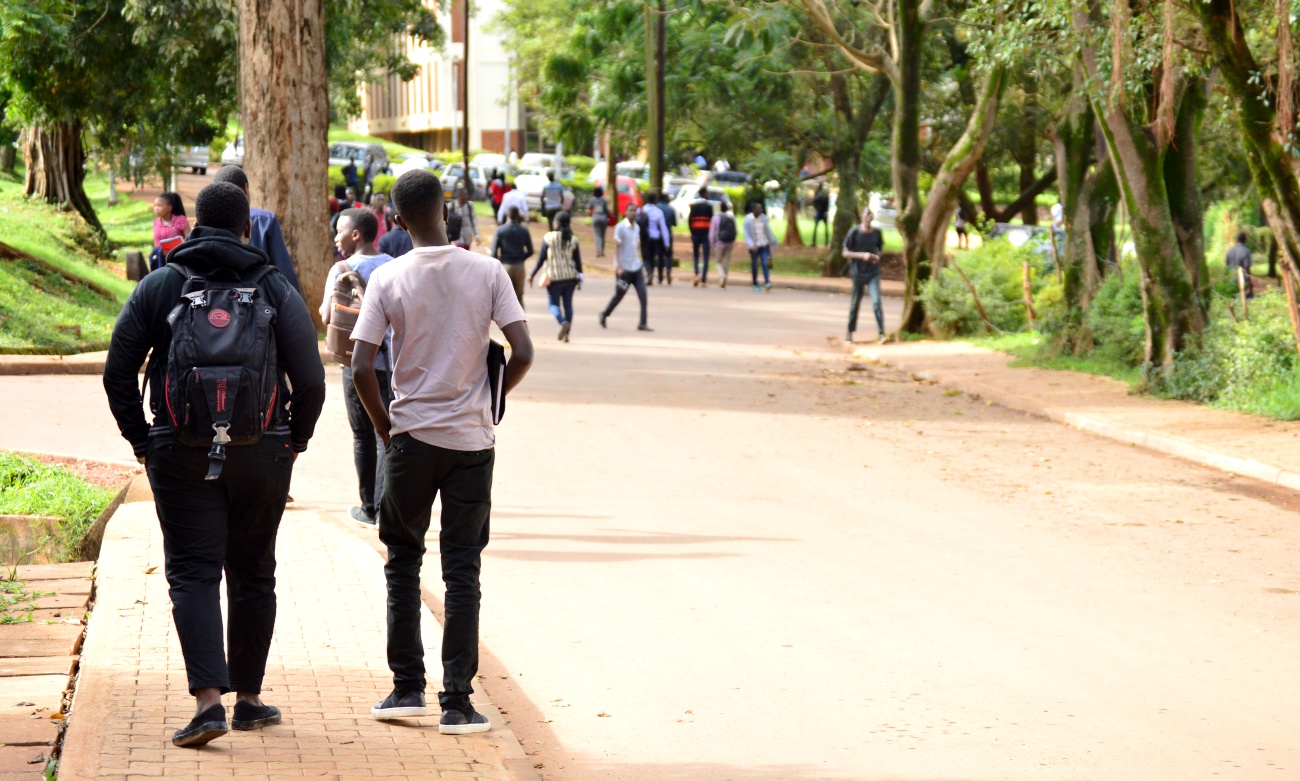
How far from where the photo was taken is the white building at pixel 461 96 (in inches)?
3187

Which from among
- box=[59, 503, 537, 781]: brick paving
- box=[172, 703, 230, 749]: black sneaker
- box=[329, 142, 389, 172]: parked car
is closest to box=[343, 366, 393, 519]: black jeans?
box=[59, 503, 537, 781]: brick paving

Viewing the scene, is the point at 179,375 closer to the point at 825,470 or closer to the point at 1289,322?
the point at 825,470

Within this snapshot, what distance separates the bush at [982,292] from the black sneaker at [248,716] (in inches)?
743

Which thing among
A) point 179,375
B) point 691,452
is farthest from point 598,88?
point 179,375

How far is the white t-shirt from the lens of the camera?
5.16 meters

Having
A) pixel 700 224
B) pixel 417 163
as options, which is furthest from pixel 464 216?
pixel 417 163

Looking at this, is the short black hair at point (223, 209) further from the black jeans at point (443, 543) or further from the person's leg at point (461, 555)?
the person's leg at point (461, 555)

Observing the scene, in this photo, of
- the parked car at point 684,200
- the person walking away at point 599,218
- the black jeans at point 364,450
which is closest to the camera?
the black jeans at point 364,450

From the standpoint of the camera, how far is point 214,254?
4.84 meters

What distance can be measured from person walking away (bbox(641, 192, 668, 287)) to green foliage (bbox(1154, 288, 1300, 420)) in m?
16.3

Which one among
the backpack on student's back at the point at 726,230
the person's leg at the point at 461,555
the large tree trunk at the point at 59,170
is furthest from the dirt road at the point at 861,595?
the backpack on student's back at the point at 726,230

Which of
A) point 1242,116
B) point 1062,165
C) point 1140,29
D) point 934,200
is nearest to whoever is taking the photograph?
point 1242,116

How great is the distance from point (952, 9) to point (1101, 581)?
19692mm

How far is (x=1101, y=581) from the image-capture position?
27.0 ft
